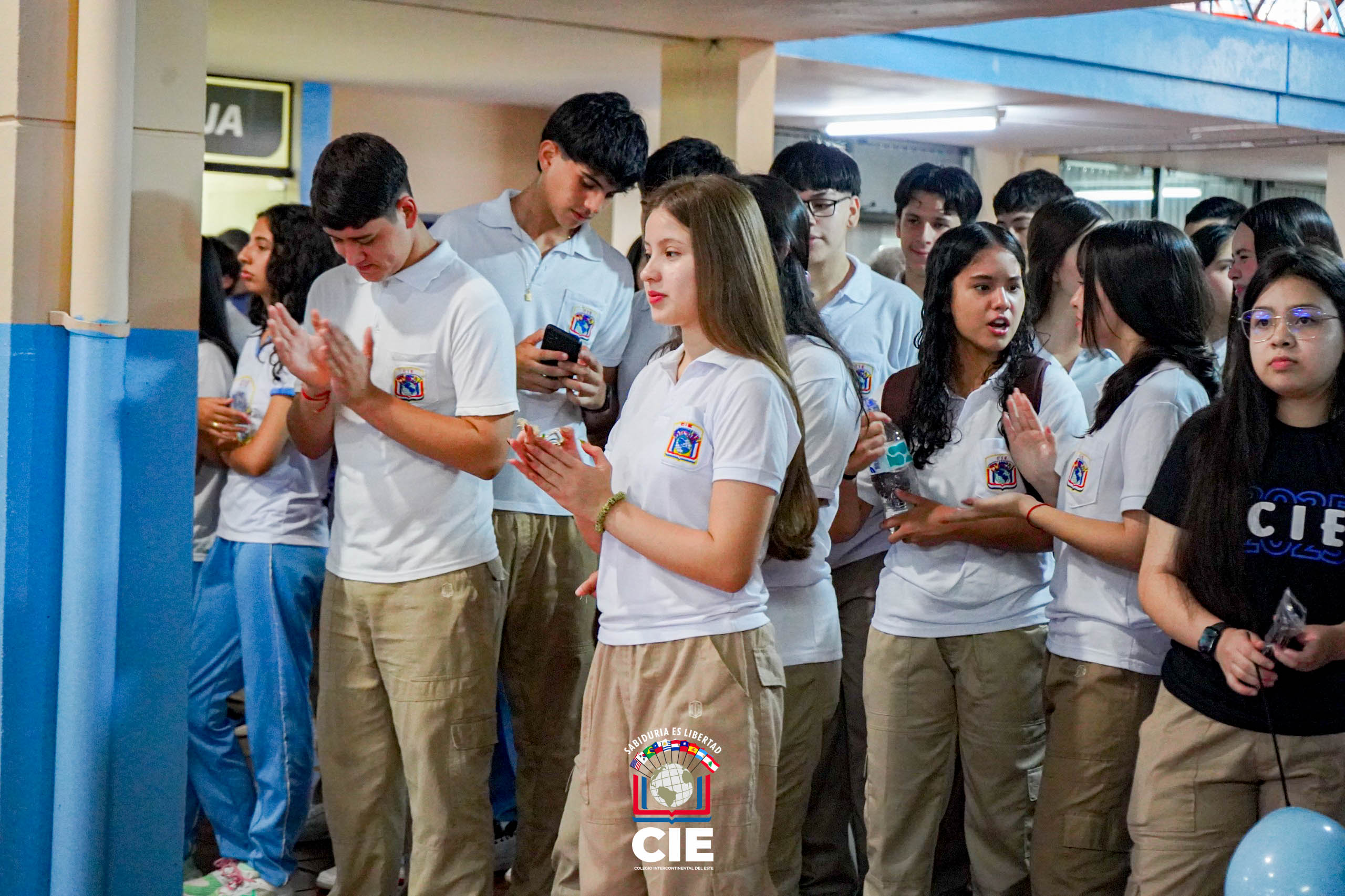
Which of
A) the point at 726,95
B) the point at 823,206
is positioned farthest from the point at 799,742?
the point at 726,95

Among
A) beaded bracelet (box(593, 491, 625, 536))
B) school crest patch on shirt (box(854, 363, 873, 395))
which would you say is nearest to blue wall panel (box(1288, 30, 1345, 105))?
school crest patch on shirt (box(854, 363, 873, 395))

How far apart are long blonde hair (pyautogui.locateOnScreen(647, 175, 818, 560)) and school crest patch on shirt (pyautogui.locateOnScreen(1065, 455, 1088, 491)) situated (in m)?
→ 0.75

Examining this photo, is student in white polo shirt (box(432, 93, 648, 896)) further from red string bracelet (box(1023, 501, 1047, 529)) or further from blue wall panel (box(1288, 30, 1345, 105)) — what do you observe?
blue wall panel (box(1288, 30, 1345, 105))

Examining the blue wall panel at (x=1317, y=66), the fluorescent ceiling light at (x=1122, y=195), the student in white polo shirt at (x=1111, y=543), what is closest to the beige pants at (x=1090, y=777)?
the student in white polo shirt at (x=1111, y=543)

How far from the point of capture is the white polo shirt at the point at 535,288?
137 inches

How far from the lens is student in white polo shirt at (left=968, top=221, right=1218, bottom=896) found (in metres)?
2.85

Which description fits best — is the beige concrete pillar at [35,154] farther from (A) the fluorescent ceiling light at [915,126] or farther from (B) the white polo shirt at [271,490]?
(A) the fluorescent ceiling light at [915,126]

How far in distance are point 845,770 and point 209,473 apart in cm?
197

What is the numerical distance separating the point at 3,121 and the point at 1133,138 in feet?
32.6

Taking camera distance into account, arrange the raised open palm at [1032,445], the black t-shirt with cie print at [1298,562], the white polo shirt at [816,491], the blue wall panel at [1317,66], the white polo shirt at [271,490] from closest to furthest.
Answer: the black t-shirt with cie print at [1298,562] → the white polo shirt at [816,491] → the raised open palm at [1032,445] → the white polo shirt at [271,490] → the blue wall panel at [1317,66]

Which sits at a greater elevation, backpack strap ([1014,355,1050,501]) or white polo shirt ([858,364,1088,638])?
backpack strap ([1014,355,1050,501])

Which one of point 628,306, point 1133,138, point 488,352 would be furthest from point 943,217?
point 1133,138

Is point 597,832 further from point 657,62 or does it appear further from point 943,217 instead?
point 657,62

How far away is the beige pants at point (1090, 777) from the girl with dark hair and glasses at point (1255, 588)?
293mm
